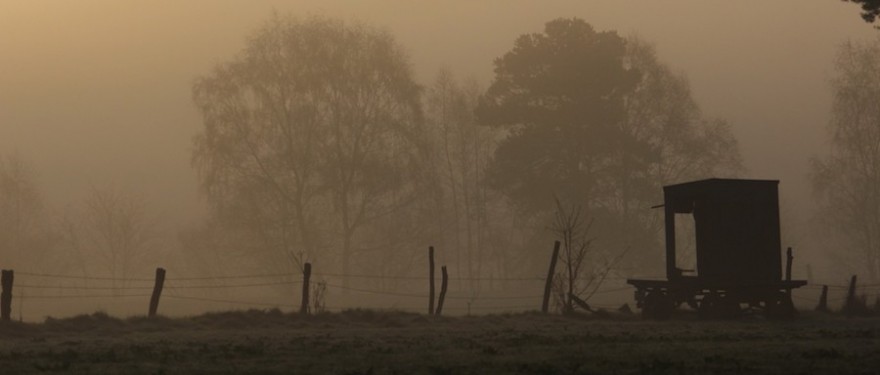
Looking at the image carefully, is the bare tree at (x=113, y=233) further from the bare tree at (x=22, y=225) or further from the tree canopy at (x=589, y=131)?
the tree canopy at (x=589, y=131)

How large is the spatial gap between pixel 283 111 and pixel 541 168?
12549 mm

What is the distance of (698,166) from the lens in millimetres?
64188

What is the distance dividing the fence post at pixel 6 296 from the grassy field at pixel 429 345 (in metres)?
0.47

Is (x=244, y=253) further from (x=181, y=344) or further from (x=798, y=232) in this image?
(x=798, y=232)

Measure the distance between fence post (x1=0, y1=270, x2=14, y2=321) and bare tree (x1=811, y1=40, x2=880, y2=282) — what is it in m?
51.1

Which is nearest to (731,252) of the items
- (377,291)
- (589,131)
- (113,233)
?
(377,291)

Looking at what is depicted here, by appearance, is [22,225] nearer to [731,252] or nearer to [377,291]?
[377,291]

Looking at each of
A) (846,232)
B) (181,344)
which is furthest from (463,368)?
(846,232)

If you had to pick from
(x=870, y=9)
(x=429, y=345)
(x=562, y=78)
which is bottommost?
(x=429, y=345)

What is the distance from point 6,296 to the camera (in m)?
27.8

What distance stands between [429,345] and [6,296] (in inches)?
428

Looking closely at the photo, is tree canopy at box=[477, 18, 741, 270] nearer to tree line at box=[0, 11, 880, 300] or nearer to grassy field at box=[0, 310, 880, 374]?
tree line at box=[0, 11, 880, 300]

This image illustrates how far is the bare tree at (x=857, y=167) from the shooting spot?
69438 millimetres

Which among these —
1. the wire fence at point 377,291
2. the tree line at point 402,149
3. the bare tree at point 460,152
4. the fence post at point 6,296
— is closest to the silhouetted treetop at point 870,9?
the fence post at point 6,296
